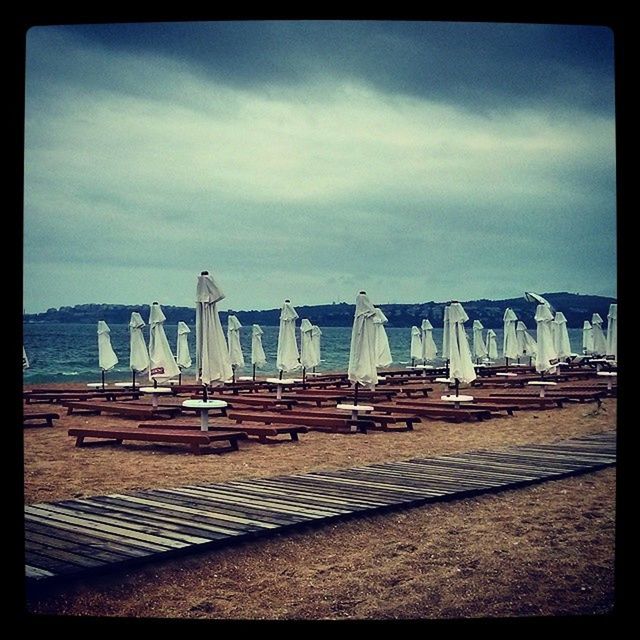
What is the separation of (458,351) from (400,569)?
26.9 ft

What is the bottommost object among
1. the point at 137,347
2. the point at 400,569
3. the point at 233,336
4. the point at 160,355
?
the point at 400,569

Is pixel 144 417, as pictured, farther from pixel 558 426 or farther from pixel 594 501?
pixel 594 501

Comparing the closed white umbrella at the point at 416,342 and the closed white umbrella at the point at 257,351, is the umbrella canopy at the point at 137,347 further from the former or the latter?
the closed white umbrella at the point at 416,342

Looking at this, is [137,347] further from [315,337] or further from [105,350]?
→ [315,337]

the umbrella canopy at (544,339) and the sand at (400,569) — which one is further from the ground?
the umbrella canopy at (544,339)

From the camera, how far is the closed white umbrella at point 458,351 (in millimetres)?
11430

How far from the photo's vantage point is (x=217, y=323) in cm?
874

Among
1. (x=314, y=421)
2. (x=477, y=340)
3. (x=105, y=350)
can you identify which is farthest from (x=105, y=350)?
(x=477, y=340)

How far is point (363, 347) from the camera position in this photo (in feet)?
31.7

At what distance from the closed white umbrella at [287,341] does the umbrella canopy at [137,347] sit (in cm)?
242

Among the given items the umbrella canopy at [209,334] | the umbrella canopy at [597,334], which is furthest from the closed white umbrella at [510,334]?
the umbrella canopy at [209,334]

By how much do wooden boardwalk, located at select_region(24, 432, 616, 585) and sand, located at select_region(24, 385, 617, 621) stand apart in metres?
0.08
